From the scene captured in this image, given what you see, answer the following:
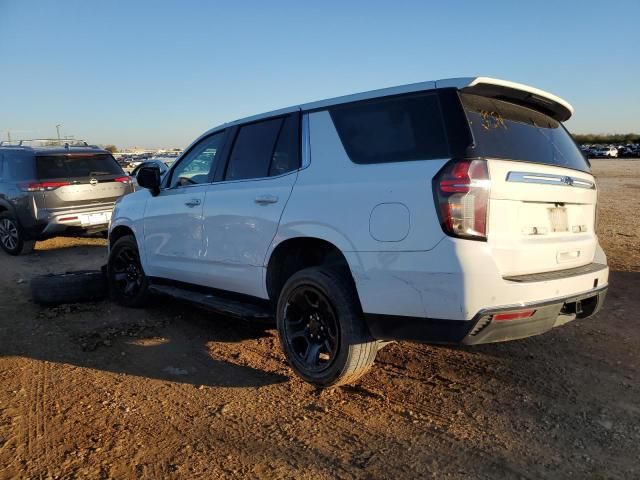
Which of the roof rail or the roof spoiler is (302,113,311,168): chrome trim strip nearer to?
the roof spoiler

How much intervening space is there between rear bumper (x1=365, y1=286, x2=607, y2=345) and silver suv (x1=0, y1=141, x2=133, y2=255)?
7.33 meters

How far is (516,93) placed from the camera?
3418 mm

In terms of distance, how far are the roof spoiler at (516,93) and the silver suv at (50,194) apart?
761 cm

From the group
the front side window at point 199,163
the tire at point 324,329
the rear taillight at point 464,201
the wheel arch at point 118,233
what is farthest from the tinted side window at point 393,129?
the wheel arch at point 118,233

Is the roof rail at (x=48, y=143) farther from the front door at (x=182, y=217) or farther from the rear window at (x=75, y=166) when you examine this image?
the front door at (x=182, y=217)

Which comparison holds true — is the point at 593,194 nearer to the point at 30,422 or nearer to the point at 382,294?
the point at 382,294

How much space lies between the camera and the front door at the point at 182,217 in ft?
15.4

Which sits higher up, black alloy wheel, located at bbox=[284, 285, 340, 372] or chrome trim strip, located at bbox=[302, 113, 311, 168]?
chrome trim strip, located at bbox=[302, 113, 311, 168]

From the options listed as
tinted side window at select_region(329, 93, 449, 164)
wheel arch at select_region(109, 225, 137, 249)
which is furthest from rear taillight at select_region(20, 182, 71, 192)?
tinted side window at select_region(329, 93, 449, 164)

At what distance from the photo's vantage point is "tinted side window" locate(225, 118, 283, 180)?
163 inches

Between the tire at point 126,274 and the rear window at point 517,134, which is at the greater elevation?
the rear window at point 517,134

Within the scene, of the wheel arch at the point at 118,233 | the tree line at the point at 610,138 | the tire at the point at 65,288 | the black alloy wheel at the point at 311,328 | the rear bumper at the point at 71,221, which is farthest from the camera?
the tree line at the point at 610,138

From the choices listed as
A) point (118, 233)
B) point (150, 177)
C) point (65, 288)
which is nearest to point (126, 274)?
point (118, 233)

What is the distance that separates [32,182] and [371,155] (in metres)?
7.51
